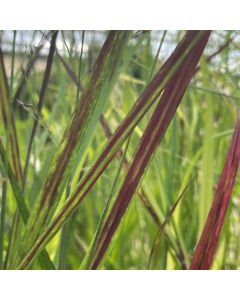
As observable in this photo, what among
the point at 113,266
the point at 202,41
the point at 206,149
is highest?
the point at 202,41

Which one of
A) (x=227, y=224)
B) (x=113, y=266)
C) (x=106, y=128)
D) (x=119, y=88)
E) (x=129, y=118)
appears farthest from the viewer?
(x=119, y=88)

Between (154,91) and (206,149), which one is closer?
(154,91)

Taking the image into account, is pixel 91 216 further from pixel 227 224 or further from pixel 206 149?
pixel 206 149
